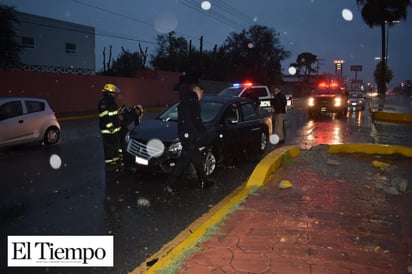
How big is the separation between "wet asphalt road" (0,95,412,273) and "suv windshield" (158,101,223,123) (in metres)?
1.15

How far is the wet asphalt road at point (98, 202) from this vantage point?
189 inches

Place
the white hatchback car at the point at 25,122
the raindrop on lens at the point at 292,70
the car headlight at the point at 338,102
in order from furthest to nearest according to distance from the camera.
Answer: the raindrop on lens at the point at 292,70 → the car headlight at the point at 338,102 → the white hatchback car at the point at 25,122

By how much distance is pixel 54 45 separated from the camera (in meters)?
37.3

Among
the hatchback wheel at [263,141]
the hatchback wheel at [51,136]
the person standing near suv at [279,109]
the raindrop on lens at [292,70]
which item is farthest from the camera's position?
the raindrop on lens at [292,70]

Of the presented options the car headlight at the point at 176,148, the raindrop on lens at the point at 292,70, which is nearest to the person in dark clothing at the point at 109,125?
the car headlight at the point at 176,148

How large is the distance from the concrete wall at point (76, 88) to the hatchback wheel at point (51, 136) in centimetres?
642

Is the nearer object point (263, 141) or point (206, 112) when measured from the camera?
point (206, 112)

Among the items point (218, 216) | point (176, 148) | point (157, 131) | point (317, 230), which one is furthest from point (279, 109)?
point (317, 230)

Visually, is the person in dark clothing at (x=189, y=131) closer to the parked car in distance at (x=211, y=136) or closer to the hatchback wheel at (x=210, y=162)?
the parked car in distance at (x=211, y=136)

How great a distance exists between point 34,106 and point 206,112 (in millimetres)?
5915

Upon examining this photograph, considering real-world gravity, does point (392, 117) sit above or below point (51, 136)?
above

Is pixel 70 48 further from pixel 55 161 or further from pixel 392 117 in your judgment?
pixel 55 161

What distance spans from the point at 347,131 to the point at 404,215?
11.7 meters

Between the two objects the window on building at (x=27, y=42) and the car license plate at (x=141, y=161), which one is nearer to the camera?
the car license plate at (x=141, y=161)
